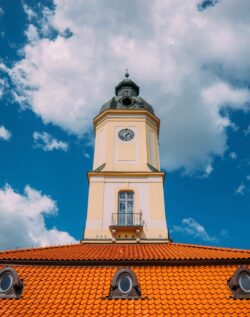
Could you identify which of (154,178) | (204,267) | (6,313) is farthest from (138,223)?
(6,313)

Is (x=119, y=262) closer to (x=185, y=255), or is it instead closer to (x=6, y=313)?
(x=185, y=255)

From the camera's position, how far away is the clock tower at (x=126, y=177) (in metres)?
17.2

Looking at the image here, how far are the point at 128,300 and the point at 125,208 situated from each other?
8990mm

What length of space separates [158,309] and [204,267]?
2559mm

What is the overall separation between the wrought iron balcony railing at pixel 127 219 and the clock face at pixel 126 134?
5.02m

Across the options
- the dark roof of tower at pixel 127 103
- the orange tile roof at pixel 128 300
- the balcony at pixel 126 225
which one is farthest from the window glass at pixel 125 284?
the dark roof of tower at pixel 127 103

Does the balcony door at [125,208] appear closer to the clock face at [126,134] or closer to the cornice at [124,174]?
the cornice at [124,174]

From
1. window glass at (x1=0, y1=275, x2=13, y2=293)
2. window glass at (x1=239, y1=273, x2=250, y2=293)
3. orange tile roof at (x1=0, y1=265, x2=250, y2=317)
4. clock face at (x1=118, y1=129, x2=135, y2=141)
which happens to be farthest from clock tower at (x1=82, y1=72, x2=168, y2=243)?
window glass at (x1=239, y1=273, x2=250, y2=293)

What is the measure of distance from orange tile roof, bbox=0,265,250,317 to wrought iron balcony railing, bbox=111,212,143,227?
22.2 ft

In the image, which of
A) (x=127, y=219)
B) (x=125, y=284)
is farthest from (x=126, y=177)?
(x=125, y=284)

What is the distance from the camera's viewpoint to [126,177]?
62.1ft

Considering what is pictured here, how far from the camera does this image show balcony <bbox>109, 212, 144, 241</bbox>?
1697 centimetres

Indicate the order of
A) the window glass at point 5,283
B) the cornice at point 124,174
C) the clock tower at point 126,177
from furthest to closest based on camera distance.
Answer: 1. the cornice at point 124,174
2. the clock tower at point 126,177
3. the window glass at point 5,283

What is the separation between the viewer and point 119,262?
1079 cm
